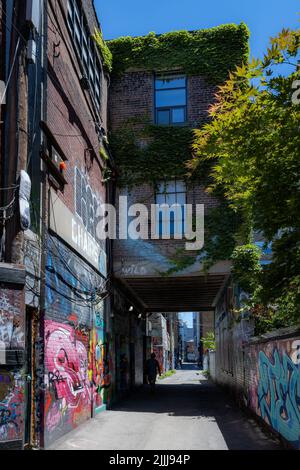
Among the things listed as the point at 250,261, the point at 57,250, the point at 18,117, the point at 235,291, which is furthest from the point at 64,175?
the point at 235,291

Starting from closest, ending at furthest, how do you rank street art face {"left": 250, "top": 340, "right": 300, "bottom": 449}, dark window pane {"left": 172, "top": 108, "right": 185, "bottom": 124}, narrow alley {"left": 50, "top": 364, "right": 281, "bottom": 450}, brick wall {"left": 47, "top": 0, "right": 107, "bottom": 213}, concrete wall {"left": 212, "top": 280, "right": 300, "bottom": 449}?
street art face {"left": 250, "top": 340, "right": 300, "bottom": 449}, concrete wall {"left": 212, "top": 280, "right": 300, "bottom": 449}, narrow alley {"left": 50, "top": 364, "right": 281, "bottom": 450}, brick wall {"left": 47, "top": 0, "right": 107, "bottom": 213}, dark window pane {"left": 172, "top": 108, "right": 185, "bottom": 124}

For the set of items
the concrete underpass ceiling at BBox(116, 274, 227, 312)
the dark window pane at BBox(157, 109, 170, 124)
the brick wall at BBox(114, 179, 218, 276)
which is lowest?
the concrete underpass ceiling at BBox(116, 274, 227, 312)

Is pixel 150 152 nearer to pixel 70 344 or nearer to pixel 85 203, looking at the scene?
pixel 85 203

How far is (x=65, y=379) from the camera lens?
11.0m

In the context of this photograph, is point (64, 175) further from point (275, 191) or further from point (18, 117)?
point (275, 191)

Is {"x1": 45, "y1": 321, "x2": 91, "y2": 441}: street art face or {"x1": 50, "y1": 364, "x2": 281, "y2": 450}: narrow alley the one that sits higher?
{"x1": 45, "y1": 321, "x2": 91, "y2": 441}: street art face

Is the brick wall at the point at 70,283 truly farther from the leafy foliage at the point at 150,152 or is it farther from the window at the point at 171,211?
the window at the point at 171,211

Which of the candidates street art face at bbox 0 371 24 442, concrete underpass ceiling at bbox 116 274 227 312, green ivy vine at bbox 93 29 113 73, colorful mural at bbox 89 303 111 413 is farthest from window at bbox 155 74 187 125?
street art face at bbox 0 371 24 442

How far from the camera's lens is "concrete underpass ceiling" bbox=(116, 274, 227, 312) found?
19655mm

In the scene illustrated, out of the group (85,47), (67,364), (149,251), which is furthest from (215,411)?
(85,47)

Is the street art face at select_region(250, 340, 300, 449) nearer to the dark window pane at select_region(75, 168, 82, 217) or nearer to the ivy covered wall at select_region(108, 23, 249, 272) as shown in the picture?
the dark window pane at select_region(75, 168, 82, 217)

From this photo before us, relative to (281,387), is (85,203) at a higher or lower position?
higher

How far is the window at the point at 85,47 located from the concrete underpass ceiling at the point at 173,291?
6.50 meters

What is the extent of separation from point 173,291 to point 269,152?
647 inches
